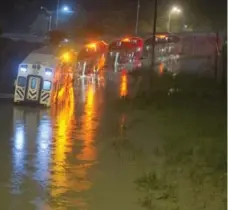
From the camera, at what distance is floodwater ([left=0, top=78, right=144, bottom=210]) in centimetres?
868

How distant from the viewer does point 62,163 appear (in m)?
11.3

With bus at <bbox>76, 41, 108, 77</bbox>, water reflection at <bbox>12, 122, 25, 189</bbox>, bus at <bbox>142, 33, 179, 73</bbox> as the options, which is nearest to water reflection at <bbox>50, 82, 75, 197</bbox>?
water reflection at <bbox>12, 122, 25, 189</bbox>

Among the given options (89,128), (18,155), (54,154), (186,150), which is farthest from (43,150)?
(89,128)

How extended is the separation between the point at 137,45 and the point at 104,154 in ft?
105

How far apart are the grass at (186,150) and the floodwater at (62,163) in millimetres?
430

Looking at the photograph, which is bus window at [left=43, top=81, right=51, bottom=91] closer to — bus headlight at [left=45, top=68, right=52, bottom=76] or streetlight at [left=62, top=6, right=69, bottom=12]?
bus headlight at [left=45, top=68, right=52, bottom=76]

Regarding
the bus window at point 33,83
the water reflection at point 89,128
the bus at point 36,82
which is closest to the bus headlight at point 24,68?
the bus at point 36,82

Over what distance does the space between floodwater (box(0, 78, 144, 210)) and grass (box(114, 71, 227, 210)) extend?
16.9 inches

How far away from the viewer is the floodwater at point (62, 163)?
→ 8680 millimetres

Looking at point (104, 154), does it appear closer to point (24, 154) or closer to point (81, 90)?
point (24, 154)

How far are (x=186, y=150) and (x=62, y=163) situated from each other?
2.56 m

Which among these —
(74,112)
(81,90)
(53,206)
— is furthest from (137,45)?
(53,206)

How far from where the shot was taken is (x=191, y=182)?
9688 millimetres

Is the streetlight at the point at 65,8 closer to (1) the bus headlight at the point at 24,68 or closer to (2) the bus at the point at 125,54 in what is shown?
(2) the bus at the point at 125,54
